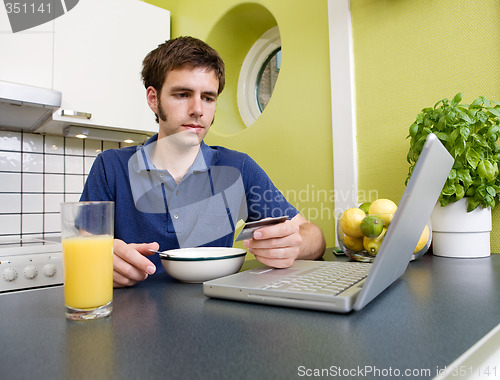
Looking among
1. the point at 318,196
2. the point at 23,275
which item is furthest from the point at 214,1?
the point at 23,275

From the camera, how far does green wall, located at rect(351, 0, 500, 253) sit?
47.1 inches

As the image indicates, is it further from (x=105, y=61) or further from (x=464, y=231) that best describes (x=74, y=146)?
(x=464, y=231)

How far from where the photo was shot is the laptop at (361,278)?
469 mm

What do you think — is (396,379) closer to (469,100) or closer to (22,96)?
(469,100)

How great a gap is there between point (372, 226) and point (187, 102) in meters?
0.79

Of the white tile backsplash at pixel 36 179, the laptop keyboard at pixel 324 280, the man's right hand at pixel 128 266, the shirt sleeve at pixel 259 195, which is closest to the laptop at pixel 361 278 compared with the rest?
the laptop keyboard at pixel 324 280

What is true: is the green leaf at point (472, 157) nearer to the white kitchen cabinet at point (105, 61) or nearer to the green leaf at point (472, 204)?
the green leaf at point (472, 204)

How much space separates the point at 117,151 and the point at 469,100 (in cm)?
120

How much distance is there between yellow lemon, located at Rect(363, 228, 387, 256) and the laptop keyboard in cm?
16

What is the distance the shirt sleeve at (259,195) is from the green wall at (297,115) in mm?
353

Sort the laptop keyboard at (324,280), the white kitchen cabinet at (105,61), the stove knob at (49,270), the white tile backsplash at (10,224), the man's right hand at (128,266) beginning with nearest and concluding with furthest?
the laptop keyboard at (324,280) < the man's right hand at (128,266) < the stove knob at (49,270) < the white kitchen cabinet at (105,61) < the white tile backsplash at (10,224)

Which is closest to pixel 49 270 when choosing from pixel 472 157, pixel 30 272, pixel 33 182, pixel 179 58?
pixel 30 272

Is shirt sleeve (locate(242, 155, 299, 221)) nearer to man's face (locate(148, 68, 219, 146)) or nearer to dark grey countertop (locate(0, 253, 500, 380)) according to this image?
man's face (locate(148, 68, 219, 146))

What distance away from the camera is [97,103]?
199 centimetres
